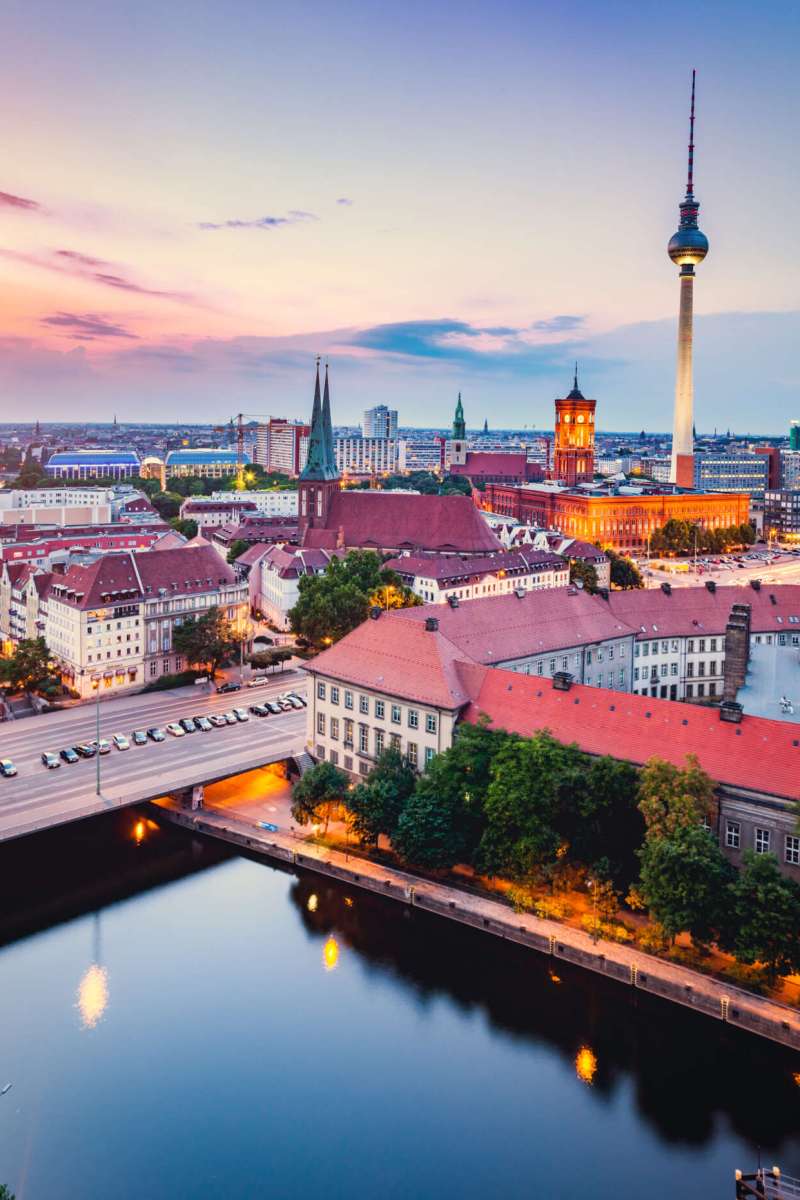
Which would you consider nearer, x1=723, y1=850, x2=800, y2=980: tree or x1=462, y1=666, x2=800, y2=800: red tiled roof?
x1=723, y1=850, x2=800, y2=980: tree

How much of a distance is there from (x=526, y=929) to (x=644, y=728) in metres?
10.1

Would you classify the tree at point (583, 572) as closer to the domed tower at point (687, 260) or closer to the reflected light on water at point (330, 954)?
the reflected light on water at point (330, 954)

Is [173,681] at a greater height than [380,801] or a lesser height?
greater

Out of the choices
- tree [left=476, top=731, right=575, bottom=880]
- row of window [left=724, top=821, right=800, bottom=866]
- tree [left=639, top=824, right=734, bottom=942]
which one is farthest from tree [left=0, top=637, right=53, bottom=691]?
row of window [left=724, top=821, right=800, bottom=866]

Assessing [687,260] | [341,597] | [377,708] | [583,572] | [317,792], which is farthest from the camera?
[687,260]

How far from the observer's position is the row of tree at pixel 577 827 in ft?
113

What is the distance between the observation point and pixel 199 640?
7325 cm

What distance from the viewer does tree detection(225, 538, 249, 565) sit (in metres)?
117

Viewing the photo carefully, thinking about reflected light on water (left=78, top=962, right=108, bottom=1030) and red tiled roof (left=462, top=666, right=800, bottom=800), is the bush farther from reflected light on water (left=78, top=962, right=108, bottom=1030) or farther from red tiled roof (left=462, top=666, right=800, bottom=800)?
reflected light on water (left=78, top=962, right=108, bottom=1030)

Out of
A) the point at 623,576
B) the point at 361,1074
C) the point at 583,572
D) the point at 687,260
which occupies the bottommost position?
the point at 361,1074

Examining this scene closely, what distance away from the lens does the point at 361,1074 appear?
3338cm

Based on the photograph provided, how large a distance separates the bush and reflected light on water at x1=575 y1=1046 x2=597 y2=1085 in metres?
46.0

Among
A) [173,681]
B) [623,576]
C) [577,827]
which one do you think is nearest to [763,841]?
[577,827]

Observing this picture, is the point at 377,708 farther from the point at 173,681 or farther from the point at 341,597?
the point at 341,597
